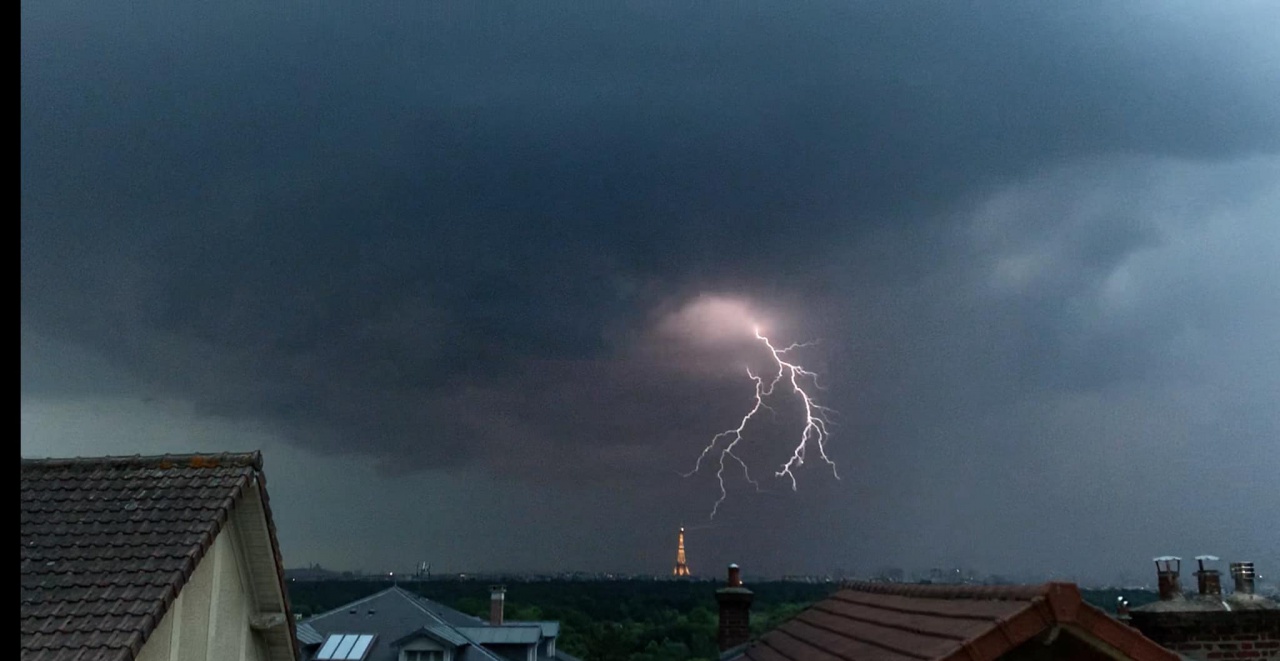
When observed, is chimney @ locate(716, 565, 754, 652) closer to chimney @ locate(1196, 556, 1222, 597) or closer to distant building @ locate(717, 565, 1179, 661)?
distant building @ locate(717, 565, 1179, 661)

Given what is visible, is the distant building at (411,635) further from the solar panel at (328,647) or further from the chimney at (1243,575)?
the chimney at (1243,575)

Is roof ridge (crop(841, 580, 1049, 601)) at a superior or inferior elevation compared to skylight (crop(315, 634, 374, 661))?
superior

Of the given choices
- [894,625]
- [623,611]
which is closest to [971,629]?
[894,625]

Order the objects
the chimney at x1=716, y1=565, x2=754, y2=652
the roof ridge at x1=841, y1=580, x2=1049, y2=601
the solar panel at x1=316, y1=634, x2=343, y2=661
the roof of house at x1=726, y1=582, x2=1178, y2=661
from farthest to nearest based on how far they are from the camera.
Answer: the solar panel at x1=316, y1=634, x2=343, y2=661, the chimney at x1=716, y1=565, x2=754, y2=652, the roof ridge at x1=841, y1=580, x2=1049, y2=601, the roof of house at x1=726, y1=582, x2=1178, y2=661

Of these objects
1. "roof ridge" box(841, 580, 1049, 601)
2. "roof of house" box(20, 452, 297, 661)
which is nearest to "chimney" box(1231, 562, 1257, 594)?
"roof ridge" box(841, 580, 1049, 601)

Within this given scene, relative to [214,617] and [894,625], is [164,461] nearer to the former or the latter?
[214,617]
